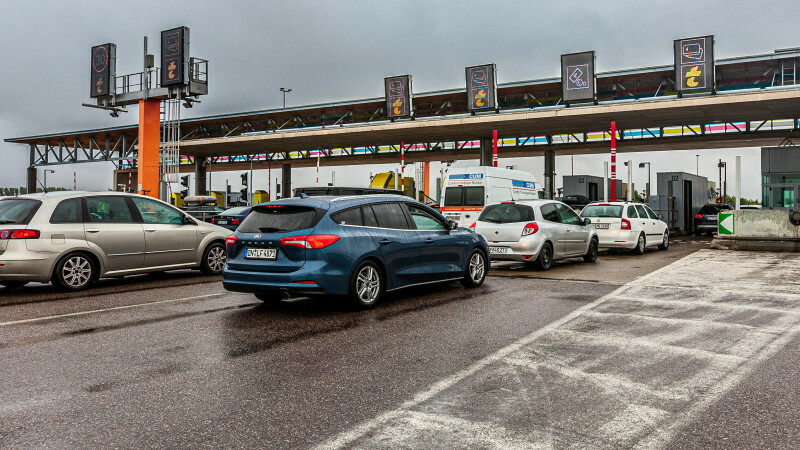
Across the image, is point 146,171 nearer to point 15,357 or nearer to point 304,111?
point 304,111

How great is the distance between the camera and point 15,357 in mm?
5355

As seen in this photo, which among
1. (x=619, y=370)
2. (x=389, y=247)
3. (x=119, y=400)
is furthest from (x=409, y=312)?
(x=119, y=400)

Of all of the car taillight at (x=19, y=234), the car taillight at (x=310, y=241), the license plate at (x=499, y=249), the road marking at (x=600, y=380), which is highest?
the car taillight at (x=19, y=234)

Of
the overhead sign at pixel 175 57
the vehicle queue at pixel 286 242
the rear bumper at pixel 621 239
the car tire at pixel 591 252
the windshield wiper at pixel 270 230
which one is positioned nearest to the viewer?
the vehicle queue at pixel 286 242

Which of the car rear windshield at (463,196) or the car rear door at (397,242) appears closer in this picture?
the car rear door at (397,242)

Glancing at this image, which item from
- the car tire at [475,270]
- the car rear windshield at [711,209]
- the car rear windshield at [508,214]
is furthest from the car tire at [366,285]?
the car rear windshield at [711,209]

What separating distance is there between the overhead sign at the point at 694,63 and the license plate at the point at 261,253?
2648 centimetres

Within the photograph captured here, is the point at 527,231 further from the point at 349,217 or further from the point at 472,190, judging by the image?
the point at 472,190

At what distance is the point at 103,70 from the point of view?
34312 mm

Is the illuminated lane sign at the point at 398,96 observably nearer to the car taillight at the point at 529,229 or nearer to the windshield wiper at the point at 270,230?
the car taillight at the point at 529,229

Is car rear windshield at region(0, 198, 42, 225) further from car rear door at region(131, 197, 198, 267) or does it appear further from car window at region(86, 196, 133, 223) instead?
car rear door at region(131, 197, 198, 267)

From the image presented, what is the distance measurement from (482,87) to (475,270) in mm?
25520

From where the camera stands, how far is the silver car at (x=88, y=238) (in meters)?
8.95

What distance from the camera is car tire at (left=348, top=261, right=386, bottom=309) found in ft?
24.8
